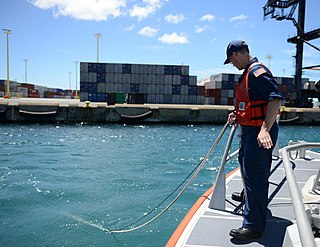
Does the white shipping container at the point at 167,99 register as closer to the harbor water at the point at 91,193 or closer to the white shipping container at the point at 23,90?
the harbor water at the point at 91,193

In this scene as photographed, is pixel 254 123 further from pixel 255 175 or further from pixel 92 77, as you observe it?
pixel 92 77

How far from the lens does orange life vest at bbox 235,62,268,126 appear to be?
241cm

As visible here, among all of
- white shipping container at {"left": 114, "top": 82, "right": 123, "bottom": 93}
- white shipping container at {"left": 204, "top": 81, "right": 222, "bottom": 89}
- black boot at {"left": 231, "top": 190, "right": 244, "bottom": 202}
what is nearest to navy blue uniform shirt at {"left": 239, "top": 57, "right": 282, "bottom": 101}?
black boot at {"left": 231, "top": 190, "right": 244, "bottom": 202}

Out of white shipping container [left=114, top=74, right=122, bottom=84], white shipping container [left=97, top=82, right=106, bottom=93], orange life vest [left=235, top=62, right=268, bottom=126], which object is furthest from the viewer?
white shipping container [left=114, top=74, right=122, bottom=84]

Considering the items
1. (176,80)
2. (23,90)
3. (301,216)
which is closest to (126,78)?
(176,80)

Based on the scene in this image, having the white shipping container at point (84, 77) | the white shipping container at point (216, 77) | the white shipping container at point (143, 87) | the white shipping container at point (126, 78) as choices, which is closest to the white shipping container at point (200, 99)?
the white shipping container at point (216, 77)

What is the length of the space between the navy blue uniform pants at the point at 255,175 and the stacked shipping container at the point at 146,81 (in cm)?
4187

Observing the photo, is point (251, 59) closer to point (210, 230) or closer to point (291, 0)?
point (210, 230)

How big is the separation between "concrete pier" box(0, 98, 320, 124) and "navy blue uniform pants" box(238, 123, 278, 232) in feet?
70.8

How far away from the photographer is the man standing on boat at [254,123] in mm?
2307

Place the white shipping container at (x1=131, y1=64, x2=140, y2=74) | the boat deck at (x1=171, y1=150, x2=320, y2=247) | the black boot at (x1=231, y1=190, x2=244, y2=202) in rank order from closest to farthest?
the boat deck at (x1=171, y1=150, x2=320, y2=247), the black boot at (x1=231, y1=190, x2=244, y2=202), the white shipping container at (x1=131, y1=64, x2=140, y2=74)

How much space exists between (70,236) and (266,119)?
11.0 ft

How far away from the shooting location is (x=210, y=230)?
2.74m

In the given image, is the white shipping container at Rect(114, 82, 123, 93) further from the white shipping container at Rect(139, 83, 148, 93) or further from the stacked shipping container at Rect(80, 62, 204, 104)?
the white shipping container at Rect(139, 83, 148, 93)
